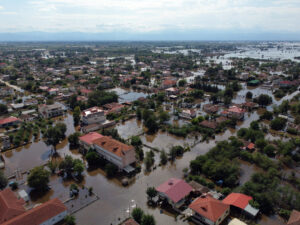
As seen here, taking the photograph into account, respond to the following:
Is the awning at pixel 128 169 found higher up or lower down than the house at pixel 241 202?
lower down

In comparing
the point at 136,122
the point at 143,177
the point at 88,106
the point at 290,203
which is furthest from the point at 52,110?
the point at 290,203

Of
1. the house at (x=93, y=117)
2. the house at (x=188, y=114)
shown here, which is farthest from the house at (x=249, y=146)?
the house at (x=93, y=117)

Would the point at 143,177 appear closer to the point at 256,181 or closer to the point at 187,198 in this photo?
the point at 187,198

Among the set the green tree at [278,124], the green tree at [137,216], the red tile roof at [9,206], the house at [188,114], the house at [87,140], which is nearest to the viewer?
the green tree at [137,216]

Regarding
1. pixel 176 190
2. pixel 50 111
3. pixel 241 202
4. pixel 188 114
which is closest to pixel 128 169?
pixel 176 190

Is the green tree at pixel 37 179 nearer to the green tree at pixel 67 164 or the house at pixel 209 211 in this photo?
the green tree at pixel 67 164

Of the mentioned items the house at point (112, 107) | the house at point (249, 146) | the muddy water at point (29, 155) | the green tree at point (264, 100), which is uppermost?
the green tree at point (264, 100)

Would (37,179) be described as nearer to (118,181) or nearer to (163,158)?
(118,181)
